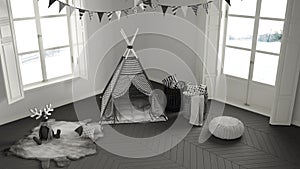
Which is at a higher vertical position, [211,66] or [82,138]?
[211,66]

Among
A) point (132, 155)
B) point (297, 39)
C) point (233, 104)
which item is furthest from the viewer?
point (233, 104)

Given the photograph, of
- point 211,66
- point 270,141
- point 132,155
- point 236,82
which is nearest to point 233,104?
point 236,82

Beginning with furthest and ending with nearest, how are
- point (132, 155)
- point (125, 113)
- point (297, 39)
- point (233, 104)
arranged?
point (233, 104)
point (125, 113)
point (297, 39)
point (132, 155)

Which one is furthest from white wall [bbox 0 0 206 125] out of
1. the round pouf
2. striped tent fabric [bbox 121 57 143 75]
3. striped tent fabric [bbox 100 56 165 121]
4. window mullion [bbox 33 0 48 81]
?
the round pouf

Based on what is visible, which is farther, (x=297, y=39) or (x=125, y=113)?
(x=125, y=113)

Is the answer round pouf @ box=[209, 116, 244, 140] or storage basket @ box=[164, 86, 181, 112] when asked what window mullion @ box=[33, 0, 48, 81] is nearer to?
storage basket @ box=[164, 86, 181, 112]

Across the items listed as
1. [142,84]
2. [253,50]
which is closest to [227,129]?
[142,84]

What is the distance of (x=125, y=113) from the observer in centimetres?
468

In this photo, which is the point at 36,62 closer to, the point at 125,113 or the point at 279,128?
the point at 125,113

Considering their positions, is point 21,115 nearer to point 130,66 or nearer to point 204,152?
point 130,66

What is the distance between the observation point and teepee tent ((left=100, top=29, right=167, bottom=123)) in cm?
444

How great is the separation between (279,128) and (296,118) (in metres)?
0.28

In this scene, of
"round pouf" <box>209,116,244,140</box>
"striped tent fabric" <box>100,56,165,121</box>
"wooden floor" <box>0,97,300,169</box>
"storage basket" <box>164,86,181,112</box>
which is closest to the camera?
"wooden floor" <box>0,97,300,169</box>

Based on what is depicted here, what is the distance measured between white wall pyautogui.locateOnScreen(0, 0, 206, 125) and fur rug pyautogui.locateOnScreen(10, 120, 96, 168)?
0.81 metres
